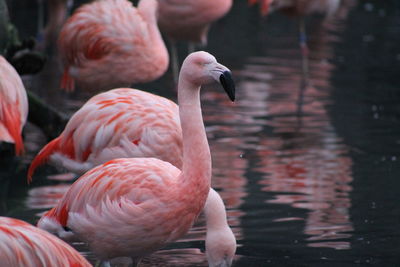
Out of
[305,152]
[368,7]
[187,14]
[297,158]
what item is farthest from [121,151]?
[368,7]

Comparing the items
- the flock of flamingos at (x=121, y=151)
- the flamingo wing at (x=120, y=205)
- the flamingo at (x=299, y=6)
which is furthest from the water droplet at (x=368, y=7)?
the flamingo wing at (x=120, y=205)

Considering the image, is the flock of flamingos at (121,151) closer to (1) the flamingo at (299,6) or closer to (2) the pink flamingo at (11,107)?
(2) the pink flamingo at (11,107)

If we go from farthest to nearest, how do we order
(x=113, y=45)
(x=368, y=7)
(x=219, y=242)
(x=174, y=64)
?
(x=368, y=7) < (x=174, y=64) < (x=113, y=45) < (x=219, y=242)

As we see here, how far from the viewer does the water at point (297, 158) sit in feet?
16.6

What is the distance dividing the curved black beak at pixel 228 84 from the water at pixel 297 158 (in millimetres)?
1249

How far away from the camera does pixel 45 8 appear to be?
16.0 m

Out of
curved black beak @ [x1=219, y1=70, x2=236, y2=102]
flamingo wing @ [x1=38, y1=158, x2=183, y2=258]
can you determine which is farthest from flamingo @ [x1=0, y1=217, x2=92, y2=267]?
curved black beak @ [x1=219, y1=70, x2=236, y2=102]

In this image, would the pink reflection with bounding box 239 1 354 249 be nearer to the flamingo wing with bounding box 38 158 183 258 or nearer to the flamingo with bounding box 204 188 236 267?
the flamingo with bounding box 204 188 236 267

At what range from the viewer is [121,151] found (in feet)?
16.4

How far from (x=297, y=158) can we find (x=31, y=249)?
13.7 feet

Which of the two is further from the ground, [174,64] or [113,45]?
[113,45]

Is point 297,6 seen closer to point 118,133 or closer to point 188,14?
point 188,14

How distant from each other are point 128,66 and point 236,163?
3.48 ft

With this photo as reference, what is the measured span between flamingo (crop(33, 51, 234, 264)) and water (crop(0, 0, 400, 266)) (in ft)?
2.35
